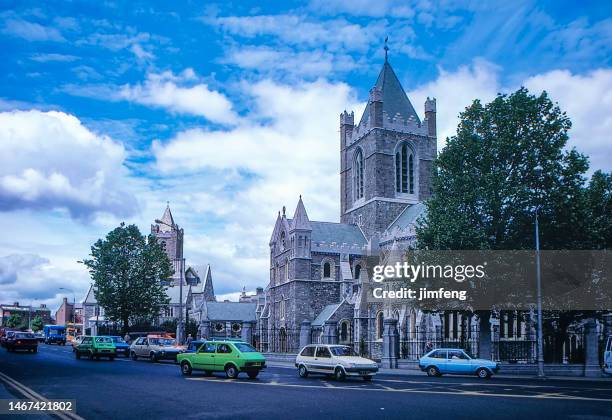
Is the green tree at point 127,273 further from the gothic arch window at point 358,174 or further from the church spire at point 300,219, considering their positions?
the gothic arch window at point 358,174

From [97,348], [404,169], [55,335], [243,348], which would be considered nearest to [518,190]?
[243,348]

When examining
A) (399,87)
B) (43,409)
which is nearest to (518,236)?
(43,409)

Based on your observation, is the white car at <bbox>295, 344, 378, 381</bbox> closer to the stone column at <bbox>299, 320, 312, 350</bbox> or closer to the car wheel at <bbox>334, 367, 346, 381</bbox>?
the car wheel at <bbox>334, 367, 346, 381</bbox>

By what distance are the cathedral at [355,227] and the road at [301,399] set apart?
103 ft

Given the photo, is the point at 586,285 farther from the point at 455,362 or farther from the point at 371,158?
the point at 371,158

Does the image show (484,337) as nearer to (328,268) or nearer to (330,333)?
(330,333)

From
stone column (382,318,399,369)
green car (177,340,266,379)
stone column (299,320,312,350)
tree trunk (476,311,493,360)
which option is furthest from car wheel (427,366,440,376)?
stone column (299,320,312,350)

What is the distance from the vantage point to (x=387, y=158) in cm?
6297

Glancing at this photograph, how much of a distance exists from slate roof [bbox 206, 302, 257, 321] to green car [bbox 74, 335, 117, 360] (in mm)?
47553

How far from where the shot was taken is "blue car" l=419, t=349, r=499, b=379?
2667cm

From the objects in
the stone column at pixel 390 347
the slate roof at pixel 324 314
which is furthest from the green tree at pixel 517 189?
the slate roof at pixel 324 314

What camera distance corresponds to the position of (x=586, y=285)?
99.9ft

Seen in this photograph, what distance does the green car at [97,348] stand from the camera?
3662 cm

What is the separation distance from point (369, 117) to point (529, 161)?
1363 inches
